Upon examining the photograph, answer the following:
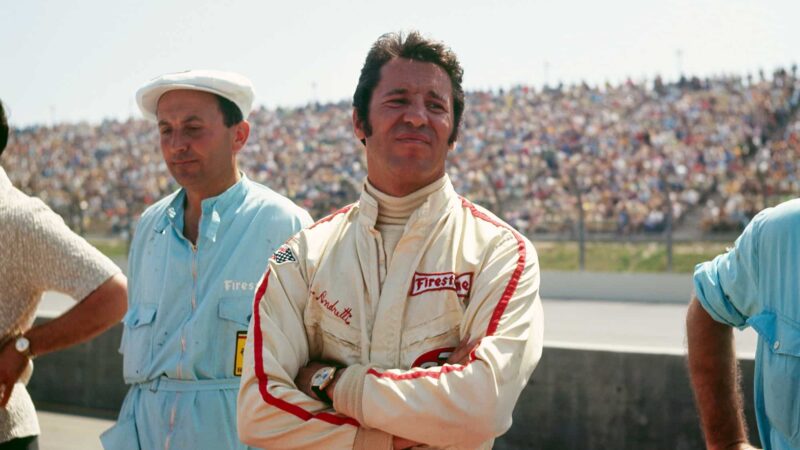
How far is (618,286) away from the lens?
21953mm

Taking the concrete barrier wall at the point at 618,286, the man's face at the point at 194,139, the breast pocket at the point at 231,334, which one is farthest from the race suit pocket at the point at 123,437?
the concrete barrier wall at the point at 618,286

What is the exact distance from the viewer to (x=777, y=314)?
2434mm

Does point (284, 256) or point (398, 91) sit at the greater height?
point (398, 91)

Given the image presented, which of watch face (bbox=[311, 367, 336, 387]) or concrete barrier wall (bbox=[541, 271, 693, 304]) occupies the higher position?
watch face (bbox=[311, 367, 336, 387])

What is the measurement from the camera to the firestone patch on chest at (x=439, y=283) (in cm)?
246

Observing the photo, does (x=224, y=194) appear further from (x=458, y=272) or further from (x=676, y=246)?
(x=676, y=246)

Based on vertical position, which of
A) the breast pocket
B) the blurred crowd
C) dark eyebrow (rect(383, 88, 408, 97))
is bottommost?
the blurred crowd

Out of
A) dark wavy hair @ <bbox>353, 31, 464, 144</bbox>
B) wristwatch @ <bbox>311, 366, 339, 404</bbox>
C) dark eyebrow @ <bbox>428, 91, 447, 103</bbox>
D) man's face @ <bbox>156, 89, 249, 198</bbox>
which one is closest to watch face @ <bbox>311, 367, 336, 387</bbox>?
wristwatch @ <bbox>311, 366, 339, 404</bbox>

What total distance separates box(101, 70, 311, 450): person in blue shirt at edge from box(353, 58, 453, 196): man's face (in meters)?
0.86

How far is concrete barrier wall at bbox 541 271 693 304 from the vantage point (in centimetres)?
2105

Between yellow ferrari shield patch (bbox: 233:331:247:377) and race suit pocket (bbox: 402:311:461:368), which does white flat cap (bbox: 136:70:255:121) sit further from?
race suit pocket (bbox: 402:311:461:368)

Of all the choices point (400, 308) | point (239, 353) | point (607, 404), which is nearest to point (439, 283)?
point (400, 308)

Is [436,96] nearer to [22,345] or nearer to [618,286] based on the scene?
[22,345]

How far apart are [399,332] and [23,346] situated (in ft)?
5.47
